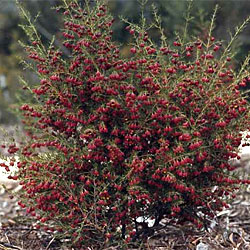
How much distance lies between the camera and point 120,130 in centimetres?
394

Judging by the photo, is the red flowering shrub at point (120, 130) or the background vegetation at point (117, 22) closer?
the red flowering shrub at point (120, 130)

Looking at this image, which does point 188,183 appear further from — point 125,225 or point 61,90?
point 61,90

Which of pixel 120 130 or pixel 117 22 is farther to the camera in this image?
pixel 117 22

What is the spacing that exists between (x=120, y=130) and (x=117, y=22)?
6.85 metres

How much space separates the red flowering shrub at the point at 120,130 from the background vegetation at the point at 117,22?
5.03 metres

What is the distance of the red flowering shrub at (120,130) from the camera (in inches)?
150

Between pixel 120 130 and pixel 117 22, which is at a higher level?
pixel 120 130

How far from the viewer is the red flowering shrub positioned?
382 centimetres

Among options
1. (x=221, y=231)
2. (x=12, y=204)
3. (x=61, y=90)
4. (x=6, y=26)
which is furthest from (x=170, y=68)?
(x=6, y=26)

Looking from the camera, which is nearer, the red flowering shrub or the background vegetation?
the red flowering shrub

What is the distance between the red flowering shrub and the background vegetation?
5.03 metres

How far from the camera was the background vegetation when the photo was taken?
991cm

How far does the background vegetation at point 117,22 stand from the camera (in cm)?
991

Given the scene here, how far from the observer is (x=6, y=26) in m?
13.4
